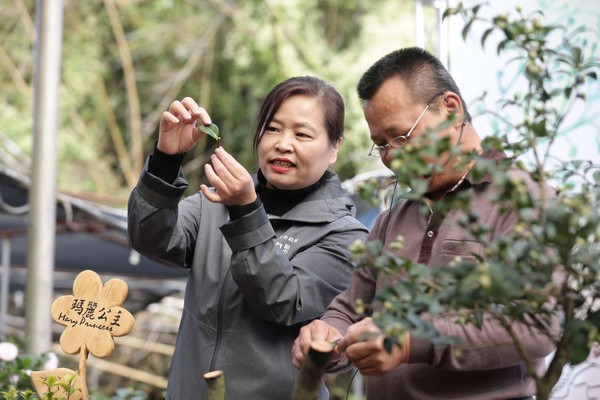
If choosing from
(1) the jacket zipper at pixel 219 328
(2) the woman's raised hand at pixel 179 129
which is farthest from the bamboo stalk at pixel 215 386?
(2) the woman's raised hand at pixel 179 129

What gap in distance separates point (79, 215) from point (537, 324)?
13.0ft

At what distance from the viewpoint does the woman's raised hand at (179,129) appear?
1.88 metres

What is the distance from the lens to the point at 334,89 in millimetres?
2098

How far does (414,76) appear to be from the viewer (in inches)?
68.3

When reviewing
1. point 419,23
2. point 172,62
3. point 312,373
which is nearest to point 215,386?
point 312,373

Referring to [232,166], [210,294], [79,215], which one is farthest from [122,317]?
[79,215]

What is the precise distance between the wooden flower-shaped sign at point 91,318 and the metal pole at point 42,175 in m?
1.62

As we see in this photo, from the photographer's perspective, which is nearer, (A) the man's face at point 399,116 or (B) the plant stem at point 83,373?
(A) the man's face at point 399,116

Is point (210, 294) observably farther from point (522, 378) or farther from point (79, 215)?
point (79, 215)

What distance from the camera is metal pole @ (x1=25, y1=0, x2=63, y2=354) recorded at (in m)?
3.56

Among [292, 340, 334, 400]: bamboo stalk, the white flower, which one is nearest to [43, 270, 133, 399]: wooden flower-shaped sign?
[292, 340, 334, 400]: bamboo stalk

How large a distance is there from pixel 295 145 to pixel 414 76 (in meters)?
0.32

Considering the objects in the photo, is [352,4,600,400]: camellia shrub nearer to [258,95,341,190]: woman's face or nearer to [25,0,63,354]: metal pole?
[258,95,341,190]: woman's face

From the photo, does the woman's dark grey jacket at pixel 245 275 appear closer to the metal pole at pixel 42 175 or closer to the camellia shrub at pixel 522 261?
the camellia shrub at pixel 522 261
